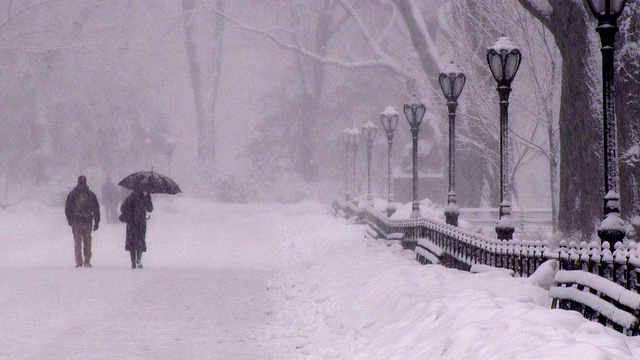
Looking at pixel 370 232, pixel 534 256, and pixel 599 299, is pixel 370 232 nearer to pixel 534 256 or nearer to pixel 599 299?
pixel 534 256

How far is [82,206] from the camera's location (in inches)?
671

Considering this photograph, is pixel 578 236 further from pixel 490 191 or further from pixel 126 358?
pixel 490 191

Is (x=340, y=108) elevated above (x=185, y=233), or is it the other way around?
(x=340, y=108)

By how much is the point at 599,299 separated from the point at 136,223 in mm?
11863

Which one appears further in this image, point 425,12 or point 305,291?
point 425,12

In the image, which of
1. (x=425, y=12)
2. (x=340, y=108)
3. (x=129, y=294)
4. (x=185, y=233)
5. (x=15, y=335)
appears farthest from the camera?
(x=340, y=108)

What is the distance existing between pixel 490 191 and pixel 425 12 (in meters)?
9.90

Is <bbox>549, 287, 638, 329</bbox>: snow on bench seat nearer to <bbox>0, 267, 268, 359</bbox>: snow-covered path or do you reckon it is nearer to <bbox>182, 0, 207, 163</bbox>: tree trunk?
<bbox>0, 267, 268, 359</bbox>: snow-covered path

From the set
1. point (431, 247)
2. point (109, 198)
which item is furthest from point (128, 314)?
point (109, 198)

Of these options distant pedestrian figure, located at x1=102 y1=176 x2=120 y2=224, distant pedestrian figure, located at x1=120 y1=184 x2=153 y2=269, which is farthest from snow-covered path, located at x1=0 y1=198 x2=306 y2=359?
distant pedestrian figure, located at x1=102 y1=176 x2=120 y2=224

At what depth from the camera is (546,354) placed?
524 cm

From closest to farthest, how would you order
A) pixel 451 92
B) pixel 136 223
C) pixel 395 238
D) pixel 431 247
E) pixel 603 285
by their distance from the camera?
pixel 603 285, pixel 431 247, pixel 451 92, pixel 136 223, pixel 395 238

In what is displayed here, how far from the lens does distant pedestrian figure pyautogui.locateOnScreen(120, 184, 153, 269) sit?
1680cm

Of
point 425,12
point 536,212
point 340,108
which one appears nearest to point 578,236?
point 536,212
